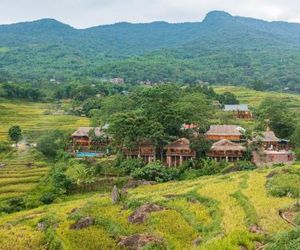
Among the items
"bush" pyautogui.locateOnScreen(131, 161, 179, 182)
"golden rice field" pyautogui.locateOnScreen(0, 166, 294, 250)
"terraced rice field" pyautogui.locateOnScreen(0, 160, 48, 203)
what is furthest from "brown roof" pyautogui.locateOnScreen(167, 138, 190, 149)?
"golden rice field" pyautogui.locateOnScreen(0, 166, 294, 250)

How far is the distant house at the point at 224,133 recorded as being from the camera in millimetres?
54062

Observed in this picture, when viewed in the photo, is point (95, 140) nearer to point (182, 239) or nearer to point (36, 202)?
point (36, 202)

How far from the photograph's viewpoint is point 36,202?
40.0 meters

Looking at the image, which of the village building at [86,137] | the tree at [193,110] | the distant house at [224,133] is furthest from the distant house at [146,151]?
the village building at [86,137]

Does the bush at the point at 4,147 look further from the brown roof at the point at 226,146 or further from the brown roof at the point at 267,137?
the brown roof at the point at 267,137

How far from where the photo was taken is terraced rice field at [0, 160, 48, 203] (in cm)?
4206

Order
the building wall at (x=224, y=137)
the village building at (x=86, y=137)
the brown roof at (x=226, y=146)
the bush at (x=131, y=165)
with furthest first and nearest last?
the village building at (x=86, y=137), the building wall at (x=224, y=137), the brown roof at (x=226, y=146), the bush at (x=131, y=165)

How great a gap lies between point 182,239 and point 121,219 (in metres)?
5.43

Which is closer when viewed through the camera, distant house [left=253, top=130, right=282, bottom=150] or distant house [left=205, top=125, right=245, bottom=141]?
distant house [left=253, top=130, right=282, bottom=150]

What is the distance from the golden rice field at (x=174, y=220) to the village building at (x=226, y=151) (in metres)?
12.6

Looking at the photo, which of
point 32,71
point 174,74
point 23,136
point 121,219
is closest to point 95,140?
point 23,136

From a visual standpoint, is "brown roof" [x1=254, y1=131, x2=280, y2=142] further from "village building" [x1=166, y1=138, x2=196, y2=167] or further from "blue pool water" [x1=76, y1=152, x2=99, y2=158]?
"blue pool water" [x1=76, y1=152, x2=99, y2=158]

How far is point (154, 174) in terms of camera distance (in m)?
46.3

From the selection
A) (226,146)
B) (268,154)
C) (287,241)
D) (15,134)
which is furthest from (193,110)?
(287,241)
